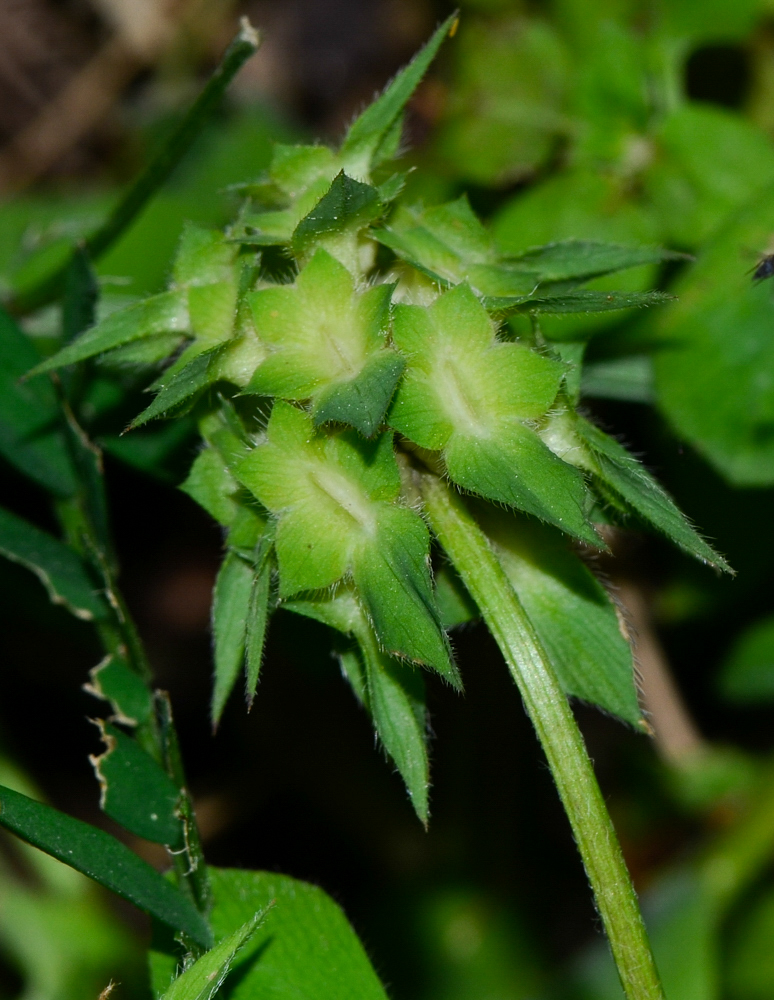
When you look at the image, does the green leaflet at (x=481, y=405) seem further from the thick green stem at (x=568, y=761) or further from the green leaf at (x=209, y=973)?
the green leaf at (x=209, y=973)

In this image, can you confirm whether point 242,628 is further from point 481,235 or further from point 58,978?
point 58,978

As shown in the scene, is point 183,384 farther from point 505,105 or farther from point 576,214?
point 505,105

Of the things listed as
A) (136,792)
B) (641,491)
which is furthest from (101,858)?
(641,491)

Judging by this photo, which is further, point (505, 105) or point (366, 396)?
point (505, 105)

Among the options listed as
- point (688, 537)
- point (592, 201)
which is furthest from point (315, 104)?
point (688, 537)

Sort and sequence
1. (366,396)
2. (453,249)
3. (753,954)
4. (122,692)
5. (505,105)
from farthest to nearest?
1. (753,954)
2. (505,105)
3. (122,692)
4. (453,249)
5. (366,396)

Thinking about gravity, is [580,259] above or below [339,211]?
below
